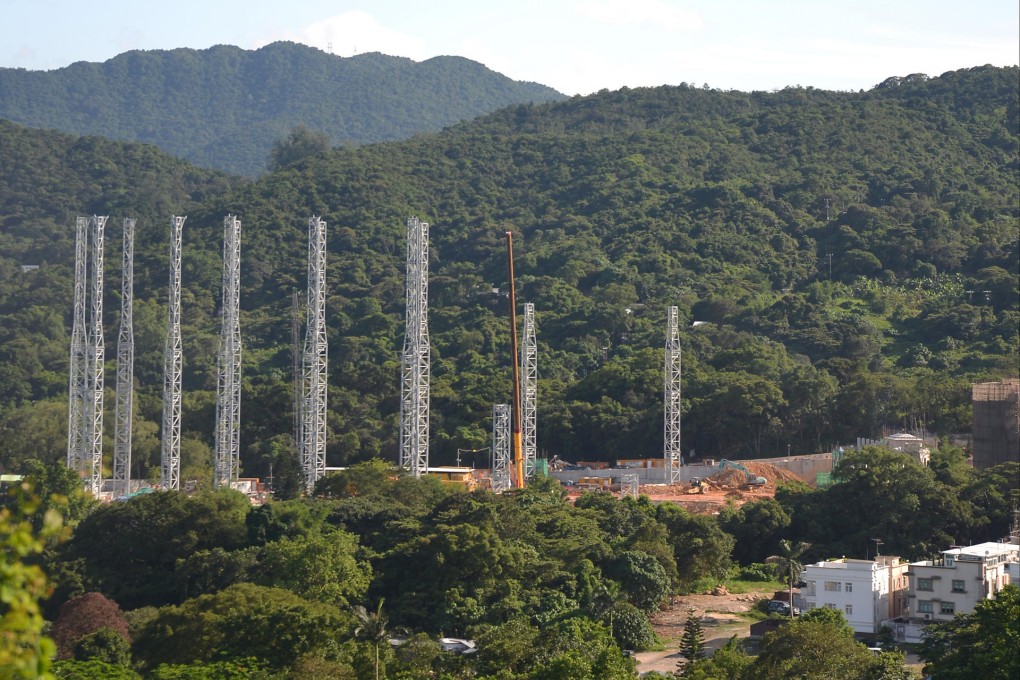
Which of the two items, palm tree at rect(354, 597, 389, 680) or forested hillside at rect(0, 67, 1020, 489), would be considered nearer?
palm tree at rect(354, 597, 389, 680)

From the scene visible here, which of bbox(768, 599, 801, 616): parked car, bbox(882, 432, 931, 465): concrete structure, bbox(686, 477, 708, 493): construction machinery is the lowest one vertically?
bbox(768, 599, 801, 616): parked car

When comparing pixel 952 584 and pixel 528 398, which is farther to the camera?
pixel 528 398

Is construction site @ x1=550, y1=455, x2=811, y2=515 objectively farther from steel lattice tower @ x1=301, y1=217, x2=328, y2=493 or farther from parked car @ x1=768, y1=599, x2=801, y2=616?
parked car @ x1=768, y1=599, x2=801, y2=616

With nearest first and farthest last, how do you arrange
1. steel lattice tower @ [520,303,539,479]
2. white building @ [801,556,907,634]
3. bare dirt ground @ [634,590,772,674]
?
1. bare dirt ground @ [634,590,772,674]
2. white building @ [801,556,907,634]
3. steel lattice tower @ [520,303,539,479]

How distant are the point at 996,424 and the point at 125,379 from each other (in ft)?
84.9

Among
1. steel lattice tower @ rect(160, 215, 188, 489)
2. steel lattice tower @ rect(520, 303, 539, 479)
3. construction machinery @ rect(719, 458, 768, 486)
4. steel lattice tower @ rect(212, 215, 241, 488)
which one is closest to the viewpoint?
steel lattice tower @ rect(212, 215, 241, 488)

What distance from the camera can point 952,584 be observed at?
34500 mm

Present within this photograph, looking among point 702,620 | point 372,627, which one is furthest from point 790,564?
point 372,627

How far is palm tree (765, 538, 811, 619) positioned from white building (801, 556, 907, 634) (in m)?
0.41

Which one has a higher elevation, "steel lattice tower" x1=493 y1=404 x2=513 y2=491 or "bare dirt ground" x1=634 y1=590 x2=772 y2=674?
"steel lattice tower" x1=493 y1=404 x2=513 y2=491

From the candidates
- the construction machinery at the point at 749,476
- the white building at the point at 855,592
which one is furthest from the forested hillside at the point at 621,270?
the white building at the point at 855,592

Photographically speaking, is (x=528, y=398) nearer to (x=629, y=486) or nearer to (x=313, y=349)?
(x=629, y=486)

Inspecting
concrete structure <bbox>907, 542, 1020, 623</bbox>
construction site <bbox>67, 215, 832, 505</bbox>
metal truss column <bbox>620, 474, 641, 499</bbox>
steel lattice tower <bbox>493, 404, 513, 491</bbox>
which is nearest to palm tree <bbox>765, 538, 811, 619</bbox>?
concrete structure <bbox>907, 542, 1020, 623</bbox>

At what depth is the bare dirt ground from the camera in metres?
31.9
